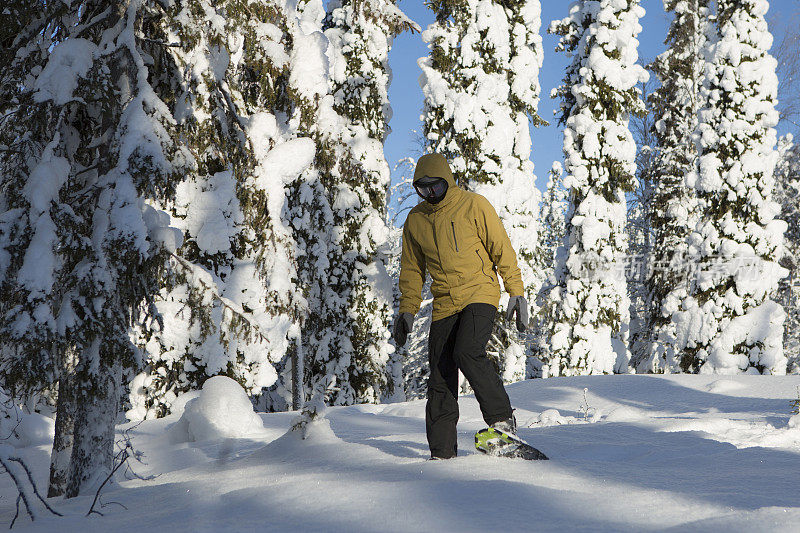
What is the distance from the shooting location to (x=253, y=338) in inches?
272

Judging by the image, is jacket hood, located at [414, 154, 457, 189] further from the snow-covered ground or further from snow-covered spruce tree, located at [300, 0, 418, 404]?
snow-covered spruce tree, located at [300, 0, 418, 404]

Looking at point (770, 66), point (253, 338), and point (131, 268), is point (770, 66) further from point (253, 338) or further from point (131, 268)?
point (131, 268)

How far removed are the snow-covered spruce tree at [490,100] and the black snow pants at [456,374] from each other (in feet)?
33.7

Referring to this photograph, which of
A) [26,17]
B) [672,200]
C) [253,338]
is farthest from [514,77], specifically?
[26,17]

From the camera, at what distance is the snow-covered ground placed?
8.05ft

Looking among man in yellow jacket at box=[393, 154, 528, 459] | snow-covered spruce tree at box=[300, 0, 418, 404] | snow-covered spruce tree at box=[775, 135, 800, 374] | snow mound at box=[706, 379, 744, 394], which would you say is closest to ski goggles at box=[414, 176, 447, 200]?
man in yellow jacket at box=[393, 154, 528, 459]

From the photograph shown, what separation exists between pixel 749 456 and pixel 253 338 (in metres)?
4.76

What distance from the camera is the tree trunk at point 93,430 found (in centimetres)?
514

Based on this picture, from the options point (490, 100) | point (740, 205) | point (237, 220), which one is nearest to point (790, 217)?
point (740, 205)

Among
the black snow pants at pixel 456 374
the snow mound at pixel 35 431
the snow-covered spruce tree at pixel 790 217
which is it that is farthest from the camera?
the snow-covered spruce tree at pixel 790 217

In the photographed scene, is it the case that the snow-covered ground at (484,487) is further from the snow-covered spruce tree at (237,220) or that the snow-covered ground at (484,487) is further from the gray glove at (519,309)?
the snow-covered spruce tree at (237,220)

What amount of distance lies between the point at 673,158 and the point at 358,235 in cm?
1100

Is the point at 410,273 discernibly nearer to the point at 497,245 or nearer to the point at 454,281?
the point at 454,281

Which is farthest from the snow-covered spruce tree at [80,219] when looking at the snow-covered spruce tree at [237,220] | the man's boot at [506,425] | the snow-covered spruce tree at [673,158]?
the snow-covered spruce tree at [673,158]
